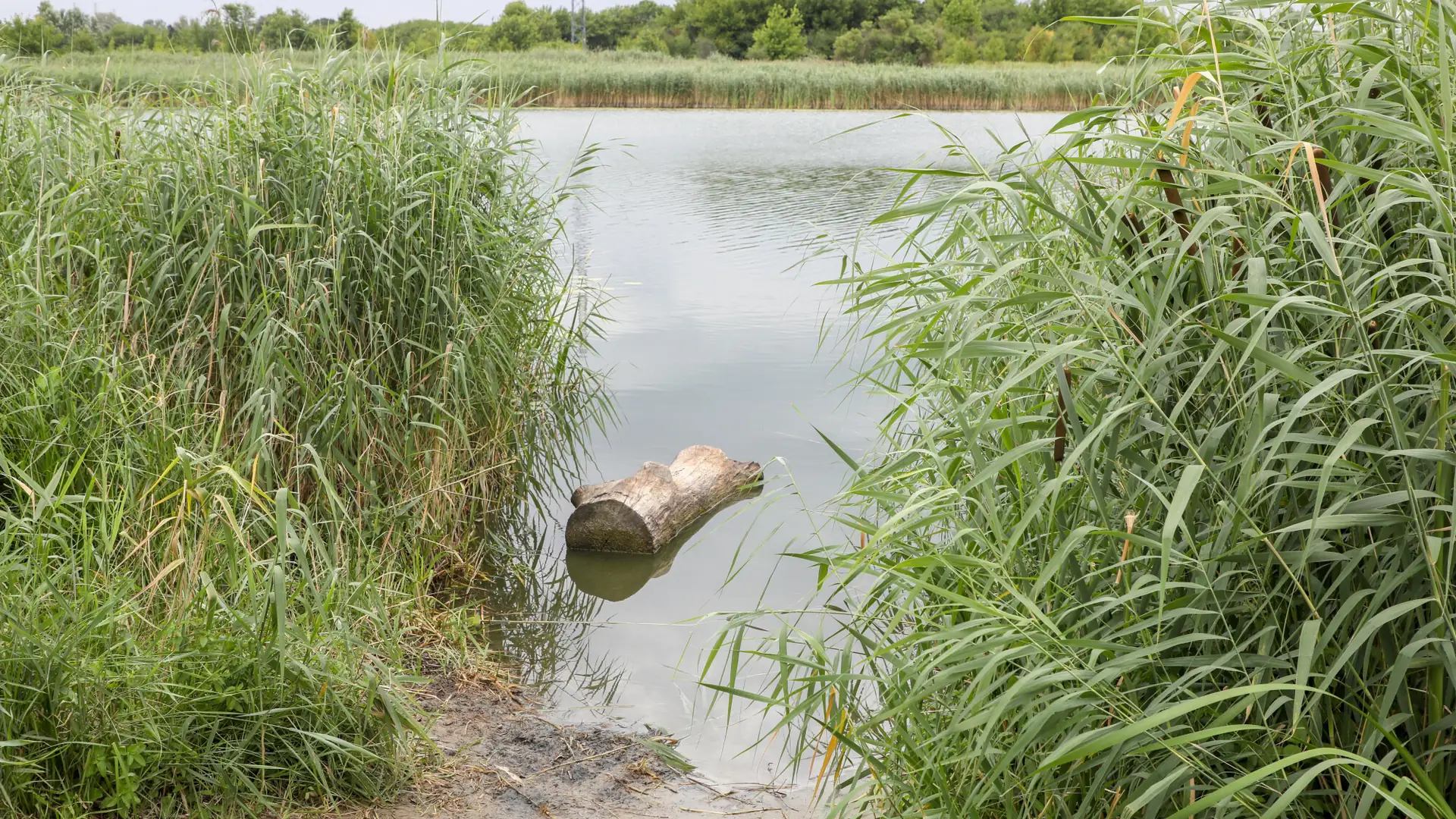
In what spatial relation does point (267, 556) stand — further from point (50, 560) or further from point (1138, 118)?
point (1138, 118)

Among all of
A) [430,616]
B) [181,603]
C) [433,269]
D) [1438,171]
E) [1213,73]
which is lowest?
[430,616]

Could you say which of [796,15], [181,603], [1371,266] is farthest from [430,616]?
[796,15]

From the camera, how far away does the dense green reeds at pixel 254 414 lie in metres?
2.53

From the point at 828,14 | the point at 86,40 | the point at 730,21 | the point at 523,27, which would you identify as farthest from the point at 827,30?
the point at 86,40

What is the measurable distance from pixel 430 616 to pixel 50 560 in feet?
4.59

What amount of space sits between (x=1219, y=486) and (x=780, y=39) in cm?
5988

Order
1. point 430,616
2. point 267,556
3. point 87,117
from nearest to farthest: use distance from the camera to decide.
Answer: point 267,556 → point 430,616 → point 87,117

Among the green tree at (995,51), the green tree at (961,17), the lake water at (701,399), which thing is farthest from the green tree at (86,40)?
the green tree at (961,17)

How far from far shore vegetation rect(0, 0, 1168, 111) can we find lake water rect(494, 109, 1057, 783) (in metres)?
1.09

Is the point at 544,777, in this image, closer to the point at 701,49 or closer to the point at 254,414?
the point at 254,414

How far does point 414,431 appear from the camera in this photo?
4273 millimetres

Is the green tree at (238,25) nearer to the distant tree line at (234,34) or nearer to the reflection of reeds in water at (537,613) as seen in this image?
the distant tree line at (234,34)

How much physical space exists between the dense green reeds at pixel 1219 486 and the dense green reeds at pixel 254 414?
1325mm

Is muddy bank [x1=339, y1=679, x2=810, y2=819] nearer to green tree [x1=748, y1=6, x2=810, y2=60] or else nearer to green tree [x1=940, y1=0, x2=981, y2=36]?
green tree [x1=748, y1=6, x2=810, y2=60]
